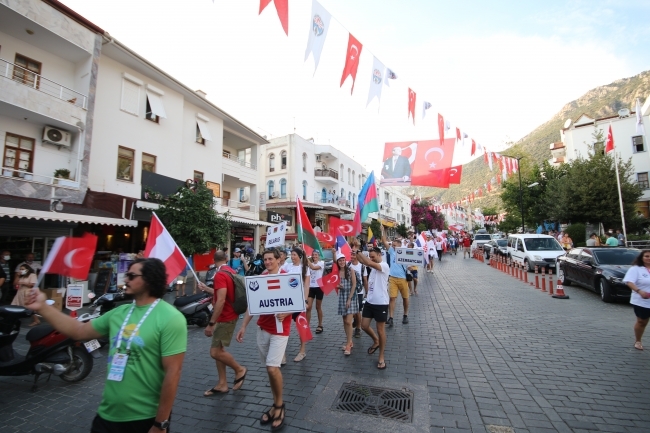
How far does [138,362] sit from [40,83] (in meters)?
14.5

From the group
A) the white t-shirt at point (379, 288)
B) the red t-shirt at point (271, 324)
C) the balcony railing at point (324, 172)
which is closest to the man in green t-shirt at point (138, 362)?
the red t-shirt at point (271, 324)

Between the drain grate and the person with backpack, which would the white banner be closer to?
the person with backpack

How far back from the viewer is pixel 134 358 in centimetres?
203

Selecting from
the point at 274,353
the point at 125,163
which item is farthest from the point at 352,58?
the point at 125,163

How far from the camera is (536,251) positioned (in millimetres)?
16062

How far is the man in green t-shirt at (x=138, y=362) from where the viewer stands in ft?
6.56

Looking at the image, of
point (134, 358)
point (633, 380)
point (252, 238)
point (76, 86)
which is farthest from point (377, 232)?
point (134, 358)

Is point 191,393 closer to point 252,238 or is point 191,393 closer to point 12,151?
point 12,151

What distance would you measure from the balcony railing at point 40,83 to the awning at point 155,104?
322 cm

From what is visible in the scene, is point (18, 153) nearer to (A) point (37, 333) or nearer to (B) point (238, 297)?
(A) point (37, 333)

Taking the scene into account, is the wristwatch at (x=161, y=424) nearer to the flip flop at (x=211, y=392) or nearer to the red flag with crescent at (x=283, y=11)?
the flip flop at (x=211, y=392)

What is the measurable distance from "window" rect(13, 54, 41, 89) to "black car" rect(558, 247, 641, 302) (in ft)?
63.1

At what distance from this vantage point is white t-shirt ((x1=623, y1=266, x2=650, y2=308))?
5.29 meters

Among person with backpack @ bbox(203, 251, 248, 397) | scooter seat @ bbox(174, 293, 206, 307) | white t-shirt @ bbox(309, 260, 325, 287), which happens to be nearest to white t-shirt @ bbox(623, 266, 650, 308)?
white t-shirt @ bbox(309, 260, 325, 287)
